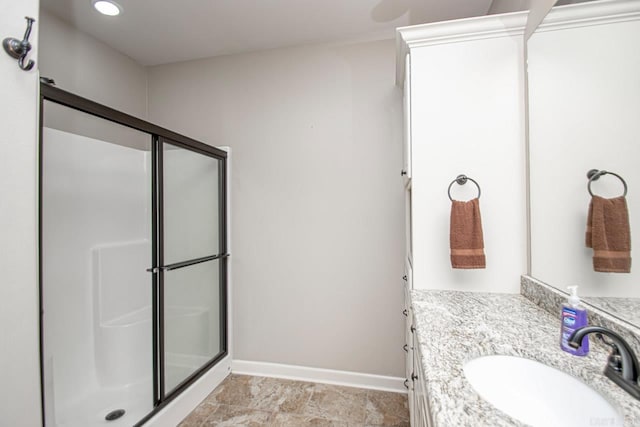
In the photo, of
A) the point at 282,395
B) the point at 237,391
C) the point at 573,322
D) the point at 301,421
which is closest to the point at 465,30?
the point at 573,322

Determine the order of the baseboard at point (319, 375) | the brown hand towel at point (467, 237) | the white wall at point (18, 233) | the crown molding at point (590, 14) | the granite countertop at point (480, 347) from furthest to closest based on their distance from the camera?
the baseboard at point (319, 375) < the brown hand towel at point (467, 237) < the white wall at point (18, 233) < the crown molding at point (590, 14) < the granite countertop at point (480, 347)

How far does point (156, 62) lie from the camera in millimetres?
2568

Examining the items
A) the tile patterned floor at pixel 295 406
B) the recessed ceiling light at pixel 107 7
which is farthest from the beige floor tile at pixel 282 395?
the recessed ceiling light at pixel 107 7

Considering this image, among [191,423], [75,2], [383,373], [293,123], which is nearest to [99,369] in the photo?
[191,423]

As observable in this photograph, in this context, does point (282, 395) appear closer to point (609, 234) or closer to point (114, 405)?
point (114, 405)

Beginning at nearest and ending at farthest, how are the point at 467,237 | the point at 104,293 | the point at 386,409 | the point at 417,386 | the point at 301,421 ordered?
1. the point at 417,386
2. the point at 467,237
3. the point at 301,421
4. the point at 386,409
5. the point at 104,293

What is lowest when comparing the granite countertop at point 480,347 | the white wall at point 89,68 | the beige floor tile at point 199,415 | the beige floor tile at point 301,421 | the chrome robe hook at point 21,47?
the beige floor tile at point 301,421

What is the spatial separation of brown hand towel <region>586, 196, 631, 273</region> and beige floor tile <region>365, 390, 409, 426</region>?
151cm

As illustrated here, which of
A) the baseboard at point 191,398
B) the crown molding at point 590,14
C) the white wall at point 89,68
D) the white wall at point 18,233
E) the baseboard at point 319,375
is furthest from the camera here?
the baseboard at point 319,375

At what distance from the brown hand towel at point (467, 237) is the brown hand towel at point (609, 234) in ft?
1.32

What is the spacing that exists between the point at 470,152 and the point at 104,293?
2570 millimetres

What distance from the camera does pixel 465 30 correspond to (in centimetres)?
141

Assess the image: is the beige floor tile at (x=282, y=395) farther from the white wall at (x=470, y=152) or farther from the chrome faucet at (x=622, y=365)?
the chrome faucet at (x=622, y=365)

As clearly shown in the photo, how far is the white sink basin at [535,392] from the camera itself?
0.70 metres
